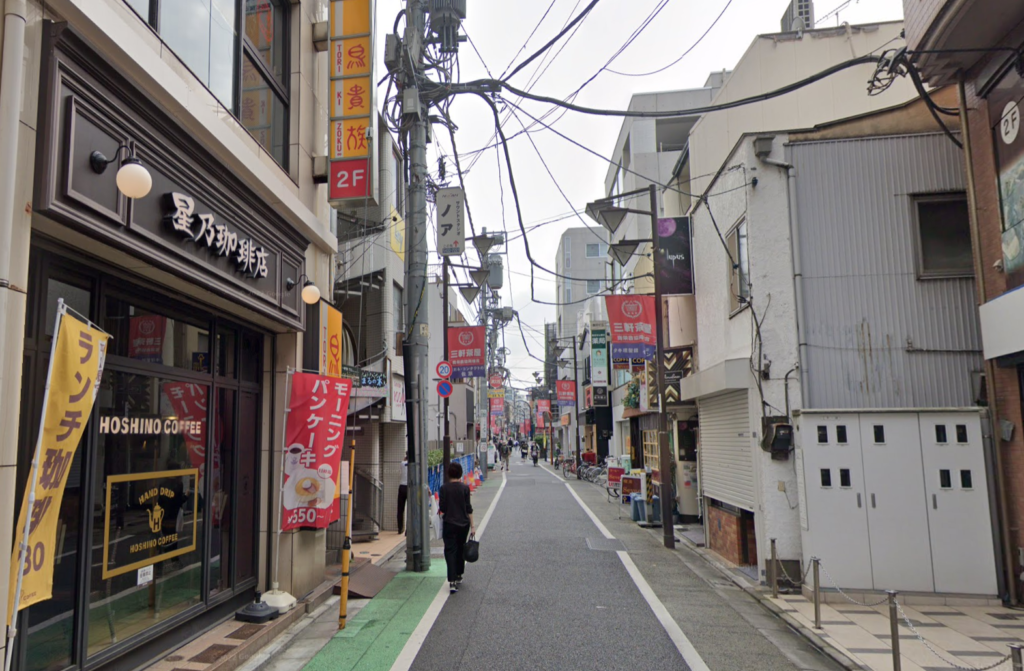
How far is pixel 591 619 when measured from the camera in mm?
8594

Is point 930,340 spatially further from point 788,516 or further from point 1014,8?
point 1014,8

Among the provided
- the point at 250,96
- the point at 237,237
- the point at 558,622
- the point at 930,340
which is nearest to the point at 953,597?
the point at 930,340

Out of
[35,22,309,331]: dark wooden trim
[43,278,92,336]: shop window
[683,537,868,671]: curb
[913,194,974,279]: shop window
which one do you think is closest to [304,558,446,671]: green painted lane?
[35,22,309,331]: dark wooden trim

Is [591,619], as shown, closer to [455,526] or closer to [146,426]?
[455,526]

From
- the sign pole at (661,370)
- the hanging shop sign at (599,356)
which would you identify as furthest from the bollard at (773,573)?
the hanging shop sign at (599,356)

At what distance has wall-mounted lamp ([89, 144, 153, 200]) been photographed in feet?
15.5

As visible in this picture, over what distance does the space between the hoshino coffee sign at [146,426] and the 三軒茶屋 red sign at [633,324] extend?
10962mm

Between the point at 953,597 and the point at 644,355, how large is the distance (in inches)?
336

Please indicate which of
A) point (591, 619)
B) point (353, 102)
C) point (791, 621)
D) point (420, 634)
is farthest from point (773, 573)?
point (353, 102)

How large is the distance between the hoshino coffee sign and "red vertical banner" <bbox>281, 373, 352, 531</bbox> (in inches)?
61.1

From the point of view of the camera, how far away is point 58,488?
4.55 metres

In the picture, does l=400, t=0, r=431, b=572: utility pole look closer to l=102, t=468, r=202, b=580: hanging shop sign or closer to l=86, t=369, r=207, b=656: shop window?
l=86, t=369, r=207, b=656: shop window

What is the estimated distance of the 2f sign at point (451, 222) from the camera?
44.4 feet

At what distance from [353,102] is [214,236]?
3.51m
